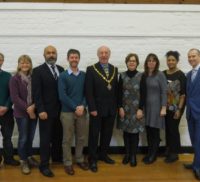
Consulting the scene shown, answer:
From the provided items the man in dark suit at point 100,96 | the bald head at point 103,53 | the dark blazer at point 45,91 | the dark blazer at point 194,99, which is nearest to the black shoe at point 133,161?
the man in dark suit at point 100,96

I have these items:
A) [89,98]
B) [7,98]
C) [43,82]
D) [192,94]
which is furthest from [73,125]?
[192,94]

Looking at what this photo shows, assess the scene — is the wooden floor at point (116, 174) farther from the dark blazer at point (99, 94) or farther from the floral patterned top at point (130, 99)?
the dark blazer at point (99, 94)

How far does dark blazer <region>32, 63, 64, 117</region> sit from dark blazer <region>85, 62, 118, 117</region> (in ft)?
1.25

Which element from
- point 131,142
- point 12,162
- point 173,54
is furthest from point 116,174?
point 173,54

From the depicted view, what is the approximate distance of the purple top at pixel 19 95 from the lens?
3.57 m

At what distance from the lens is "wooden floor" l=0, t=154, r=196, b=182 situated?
346 centimetres

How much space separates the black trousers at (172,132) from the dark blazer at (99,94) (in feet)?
2.59

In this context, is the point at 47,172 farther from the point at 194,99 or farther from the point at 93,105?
the point at 194,99

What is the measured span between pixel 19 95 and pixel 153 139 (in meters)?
1.77

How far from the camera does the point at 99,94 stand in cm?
371

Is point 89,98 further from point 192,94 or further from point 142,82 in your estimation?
point 192,94

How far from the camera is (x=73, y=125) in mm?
3619

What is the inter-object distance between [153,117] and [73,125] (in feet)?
3.35

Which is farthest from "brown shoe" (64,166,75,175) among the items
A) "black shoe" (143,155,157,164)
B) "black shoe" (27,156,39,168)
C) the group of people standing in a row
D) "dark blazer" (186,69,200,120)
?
"dark blazer" (186,69,200,120)
